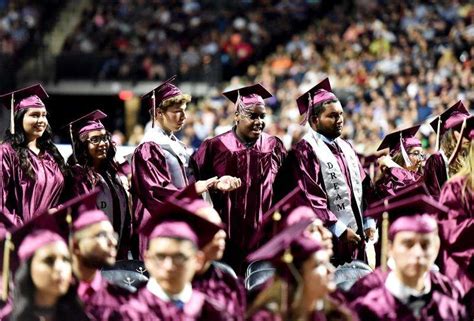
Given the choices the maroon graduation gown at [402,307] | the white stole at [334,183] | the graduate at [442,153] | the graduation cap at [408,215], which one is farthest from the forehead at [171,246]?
the graduate at [442,153]

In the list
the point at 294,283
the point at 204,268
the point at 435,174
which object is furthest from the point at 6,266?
the point at 435,174

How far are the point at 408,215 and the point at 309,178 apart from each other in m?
1.81

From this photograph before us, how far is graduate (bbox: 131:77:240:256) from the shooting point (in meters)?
6.47

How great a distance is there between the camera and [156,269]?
4215 millimetres

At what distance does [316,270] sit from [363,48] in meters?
11.8

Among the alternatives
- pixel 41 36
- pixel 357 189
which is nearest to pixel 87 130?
pixel 357 189

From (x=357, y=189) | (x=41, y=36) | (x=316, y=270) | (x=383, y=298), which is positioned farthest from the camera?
(x=41, y=36)

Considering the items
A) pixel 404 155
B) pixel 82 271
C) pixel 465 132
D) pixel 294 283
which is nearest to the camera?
pixel 294 283

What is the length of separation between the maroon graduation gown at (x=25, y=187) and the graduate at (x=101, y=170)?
0.65 feet

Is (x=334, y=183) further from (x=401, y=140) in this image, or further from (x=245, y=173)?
(x=401, y=140)

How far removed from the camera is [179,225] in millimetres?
4344

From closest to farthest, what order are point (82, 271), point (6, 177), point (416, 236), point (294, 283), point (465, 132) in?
point (294, 283)
point (416, 236)
point (82, 271)
point (465, 132)
point (6, 177)

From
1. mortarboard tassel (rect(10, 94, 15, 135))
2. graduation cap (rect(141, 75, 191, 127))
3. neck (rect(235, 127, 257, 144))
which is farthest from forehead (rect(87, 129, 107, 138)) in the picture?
neck (rect(235, 127, 257, 144))

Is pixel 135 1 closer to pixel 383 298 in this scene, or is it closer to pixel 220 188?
pixel 220 188
